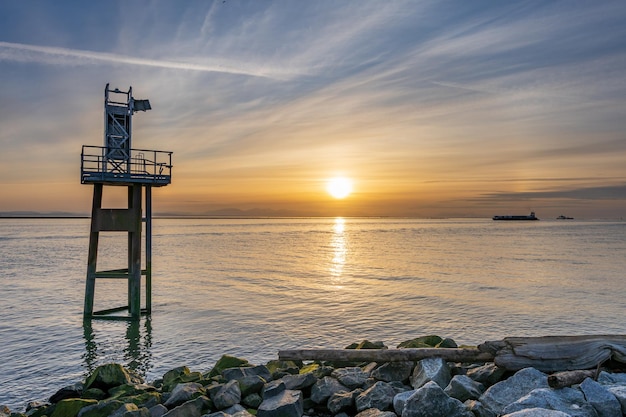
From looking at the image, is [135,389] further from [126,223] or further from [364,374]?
[126,223]

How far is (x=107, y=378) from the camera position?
1144cm

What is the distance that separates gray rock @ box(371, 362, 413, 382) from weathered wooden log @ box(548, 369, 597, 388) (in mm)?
2835

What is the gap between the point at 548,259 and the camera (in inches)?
2009

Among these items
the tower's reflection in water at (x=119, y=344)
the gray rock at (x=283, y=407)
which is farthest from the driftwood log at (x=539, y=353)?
the tower's reflection in water at (x=119, y=344)

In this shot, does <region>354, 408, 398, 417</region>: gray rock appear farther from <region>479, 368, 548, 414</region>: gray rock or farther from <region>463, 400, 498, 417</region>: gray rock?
<region>479, 368, 548, 414</region>: gray rock

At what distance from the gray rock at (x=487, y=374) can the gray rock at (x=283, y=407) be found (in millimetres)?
3515

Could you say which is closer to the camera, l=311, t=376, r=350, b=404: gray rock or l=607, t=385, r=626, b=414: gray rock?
l=607, t=385, r=626, b=414: gray rock

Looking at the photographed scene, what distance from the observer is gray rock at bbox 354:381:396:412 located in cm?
873

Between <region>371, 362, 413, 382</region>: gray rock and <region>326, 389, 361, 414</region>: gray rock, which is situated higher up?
<region>371, 362, 413, 382</region>: gray rock

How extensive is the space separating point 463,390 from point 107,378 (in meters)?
7.99

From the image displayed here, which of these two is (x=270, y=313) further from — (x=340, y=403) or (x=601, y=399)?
(x=601, y=399)

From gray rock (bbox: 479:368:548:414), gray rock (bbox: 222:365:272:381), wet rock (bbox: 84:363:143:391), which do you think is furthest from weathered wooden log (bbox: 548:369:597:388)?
wet rock (bbox: 84:363:143:391)

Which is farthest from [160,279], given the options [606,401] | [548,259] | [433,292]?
[548,259]

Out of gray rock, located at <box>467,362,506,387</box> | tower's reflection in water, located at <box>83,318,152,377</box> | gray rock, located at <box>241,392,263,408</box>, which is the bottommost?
tower's reflection in water, located at <box>83,318,152,377</box>
